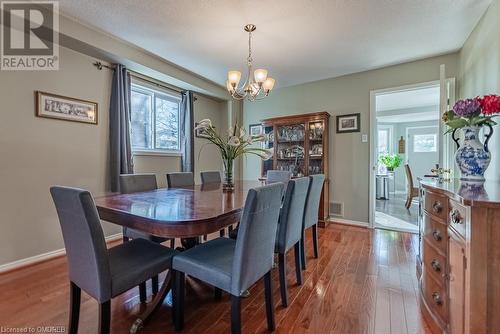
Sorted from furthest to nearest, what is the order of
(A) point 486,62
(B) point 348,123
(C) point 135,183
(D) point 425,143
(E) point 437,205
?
(D) point 425,143 < (B) point 348,123 < (C) point 135,183 < (A) point 486,62 < (E) point 437,205

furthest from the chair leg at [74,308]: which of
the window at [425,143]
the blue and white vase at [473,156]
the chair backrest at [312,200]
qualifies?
the window at [425,143]

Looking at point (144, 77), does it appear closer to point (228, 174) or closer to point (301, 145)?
point (228, 174)

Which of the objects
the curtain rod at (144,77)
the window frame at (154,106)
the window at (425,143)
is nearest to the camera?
the curtain rod at (144,77)

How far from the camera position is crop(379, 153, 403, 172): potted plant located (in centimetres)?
678

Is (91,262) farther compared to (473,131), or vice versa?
→ (473,131)

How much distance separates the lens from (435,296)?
4.62 feet

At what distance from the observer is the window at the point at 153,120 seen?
3436 mm

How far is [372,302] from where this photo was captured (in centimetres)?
175

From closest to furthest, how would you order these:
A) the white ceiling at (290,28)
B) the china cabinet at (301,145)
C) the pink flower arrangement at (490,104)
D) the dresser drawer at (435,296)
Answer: the dresser drawer at (435,296) < the pink flower arrangement at (490,104) < the white ceiling at (290,28) < the china cabinet at (301,145)

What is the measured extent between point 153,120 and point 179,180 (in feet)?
4.87

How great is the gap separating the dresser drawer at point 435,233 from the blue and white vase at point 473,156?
40 centimetres

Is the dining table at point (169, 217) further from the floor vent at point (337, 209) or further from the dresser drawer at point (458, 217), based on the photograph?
the floor vent at point (337, 209)

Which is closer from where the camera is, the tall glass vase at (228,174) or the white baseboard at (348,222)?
the tall glass vase at (228,174)

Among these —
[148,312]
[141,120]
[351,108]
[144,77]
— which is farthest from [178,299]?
[351,108]
